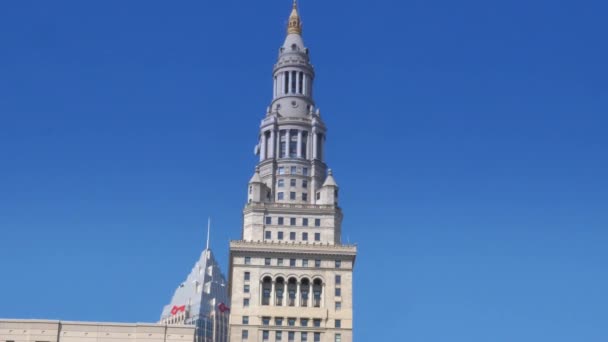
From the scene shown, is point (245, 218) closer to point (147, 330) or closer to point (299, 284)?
point (299, 284)

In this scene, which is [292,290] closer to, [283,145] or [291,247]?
[291,247]

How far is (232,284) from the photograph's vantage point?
565ft

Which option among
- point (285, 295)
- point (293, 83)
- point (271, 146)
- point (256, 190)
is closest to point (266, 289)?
point (285, 295)

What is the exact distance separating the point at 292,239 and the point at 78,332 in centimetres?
3682

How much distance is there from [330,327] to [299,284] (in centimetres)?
831

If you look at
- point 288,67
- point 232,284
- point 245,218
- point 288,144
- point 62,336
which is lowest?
point 62,336

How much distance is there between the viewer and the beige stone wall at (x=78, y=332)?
160 metres

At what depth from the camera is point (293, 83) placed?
630 ft

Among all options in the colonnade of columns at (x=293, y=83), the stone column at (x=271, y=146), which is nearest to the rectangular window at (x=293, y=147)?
the stone column at (x=271, y=146)

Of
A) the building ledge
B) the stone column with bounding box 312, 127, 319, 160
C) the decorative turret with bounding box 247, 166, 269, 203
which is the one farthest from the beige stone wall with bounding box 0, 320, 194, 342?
the stone column with bounding box 312, 127, 319, 160

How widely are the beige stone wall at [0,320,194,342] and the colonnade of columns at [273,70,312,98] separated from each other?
165 ft

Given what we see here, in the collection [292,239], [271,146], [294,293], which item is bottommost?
[294,293]

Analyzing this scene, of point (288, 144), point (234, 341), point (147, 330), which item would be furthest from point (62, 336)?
point (288, 144)

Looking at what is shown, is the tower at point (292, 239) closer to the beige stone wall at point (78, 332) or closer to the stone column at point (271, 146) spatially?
the stone column at point (271, 146)
